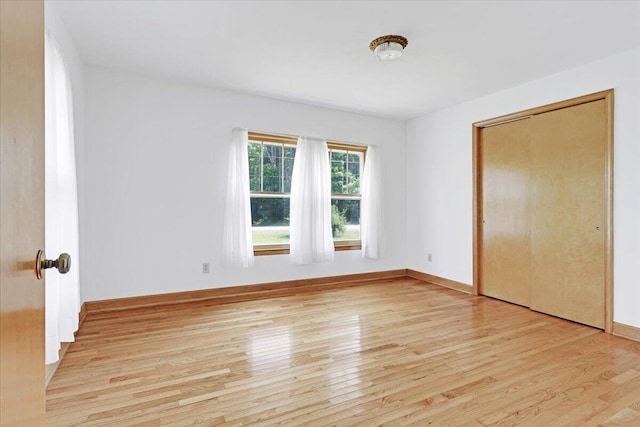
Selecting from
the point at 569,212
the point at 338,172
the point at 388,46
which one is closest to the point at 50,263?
the point at 388,46

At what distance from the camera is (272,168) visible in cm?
443

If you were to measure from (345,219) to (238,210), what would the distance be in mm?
1694

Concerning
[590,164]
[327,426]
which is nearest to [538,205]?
[590,164]

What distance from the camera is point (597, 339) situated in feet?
9.21

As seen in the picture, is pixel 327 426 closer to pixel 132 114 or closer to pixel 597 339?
pixel 597 339

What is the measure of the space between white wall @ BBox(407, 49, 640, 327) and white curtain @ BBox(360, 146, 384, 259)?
0.66m

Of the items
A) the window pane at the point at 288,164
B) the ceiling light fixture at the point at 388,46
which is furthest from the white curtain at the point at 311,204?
the ceiling light fixture at the point at 388,46

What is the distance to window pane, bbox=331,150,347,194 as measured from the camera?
16.0 feet

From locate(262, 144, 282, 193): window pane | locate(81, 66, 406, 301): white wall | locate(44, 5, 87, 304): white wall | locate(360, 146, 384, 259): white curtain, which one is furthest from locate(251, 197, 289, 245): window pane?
locate(44, 5, 87, 304): white wall

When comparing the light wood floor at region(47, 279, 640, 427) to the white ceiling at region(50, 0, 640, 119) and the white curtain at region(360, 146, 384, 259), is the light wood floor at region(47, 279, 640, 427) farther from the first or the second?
the white ceiling at region(50, 0, 640, 119)

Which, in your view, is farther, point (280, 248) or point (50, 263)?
point (280, 248)

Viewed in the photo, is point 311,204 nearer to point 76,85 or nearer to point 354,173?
point 354,173

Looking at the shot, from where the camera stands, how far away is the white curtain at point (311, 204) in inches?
173

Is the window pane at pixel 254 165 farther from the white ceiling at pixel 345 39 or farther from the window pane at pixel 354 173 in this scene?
the window pane at pixel 354 173
